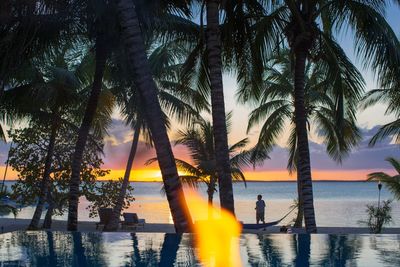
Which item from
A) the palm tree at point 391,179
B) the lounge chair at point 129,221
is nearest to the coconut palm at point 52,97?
the lounge chair at point 129,221

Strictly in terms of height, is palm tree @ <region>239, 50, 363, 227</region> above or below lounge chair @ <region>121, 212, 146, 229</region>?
above

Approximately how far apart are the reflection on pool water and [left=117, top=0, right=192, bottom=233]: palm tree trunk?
1.03 meters

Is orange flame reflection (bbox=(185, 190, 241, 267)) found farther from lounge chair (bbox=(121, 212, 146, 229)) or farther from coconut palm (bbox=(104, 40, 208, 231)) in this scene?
lounge chair (bbox=(121, 212, 146, 229))

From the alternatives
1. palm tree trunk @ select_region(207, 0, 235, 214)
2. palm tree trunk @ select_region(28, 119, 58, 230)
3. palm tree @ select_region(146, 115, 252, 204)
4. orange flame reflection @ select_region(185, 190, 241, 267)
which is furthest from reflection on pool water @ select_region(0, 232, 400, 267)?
palm tree @ select_region(146, 115, 252, 204)

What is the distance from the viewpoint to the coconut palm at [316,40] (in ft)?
40.8

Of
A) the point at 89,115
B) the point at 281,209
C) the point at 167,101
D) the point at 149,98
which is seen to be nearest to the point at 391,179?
the point at 167,101

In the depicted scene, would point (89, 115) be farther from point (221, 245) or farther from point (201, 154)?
point (201, 154)

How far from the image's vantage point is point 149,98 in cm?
892

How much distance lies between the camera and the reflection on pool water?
8065mm

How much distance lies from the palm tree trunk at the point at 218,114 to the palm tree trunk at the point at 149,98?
2.29 metres

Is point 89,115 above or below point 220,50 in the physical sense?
below

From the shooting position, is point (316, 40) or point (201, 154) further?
point (201, 154)

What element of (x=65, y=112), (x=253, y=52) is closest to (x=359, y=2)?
(x=253, y=52)

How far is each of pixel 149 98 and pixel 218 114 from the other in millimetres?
2616
